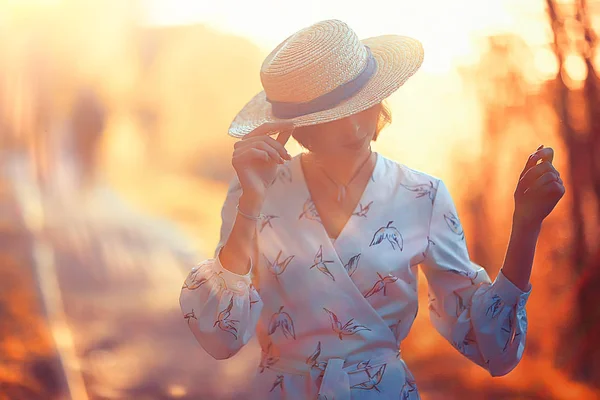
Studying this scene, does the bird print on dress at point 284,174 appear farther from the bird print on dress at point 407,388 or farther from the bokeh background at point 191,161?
the bokeh background at point 191,161

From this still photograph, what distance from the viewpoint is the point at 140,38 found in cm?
155

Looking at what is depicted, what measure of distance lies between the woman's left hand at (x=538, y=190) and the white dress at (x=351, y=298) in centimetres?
9

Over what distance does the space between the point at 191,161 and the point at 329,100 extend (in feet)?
2.36

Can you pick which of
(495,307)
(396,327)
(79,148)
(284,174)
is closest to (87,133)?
(79,148)

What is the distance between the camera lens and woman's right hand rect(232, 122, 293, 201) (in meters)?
0.88

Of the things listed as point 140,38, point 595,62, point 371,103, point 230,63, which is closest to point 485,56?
point 595,62

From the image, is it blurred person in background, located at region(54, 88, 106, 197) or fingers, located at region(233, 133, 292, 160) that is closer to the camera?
fingers, located at region(233, 133, 292, 160)

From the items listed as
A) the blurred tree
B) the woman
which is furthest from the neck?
the blurred tree

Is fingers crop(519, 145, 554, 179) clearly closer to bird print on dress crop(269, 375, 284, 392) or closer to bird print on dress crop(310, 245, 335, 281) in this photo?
bird print on dress crop(310, 245, 335, 281)

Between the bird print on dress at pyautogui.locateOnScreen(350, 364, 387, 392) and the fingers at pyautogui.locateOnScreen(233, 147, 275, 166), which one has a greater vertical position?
the fingers at pyautogui.locateOnScreen(233, 147, 275, 166)

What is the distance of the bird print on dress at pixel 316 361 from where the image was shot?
92 centimetres

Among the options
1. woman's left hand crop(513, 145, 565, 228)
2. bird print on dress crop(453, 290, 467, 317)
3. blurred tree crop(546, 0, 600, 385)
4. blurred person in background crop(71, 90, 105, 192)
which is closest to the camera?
woman's left hand crop(513, 145, 565, 228)

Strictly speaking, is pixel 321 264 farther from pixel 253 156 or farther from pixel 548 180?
pixel 548 180


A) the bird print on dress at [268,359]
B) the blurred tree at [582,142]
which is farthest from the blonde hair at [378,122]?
the blurred tree at [582,142]
